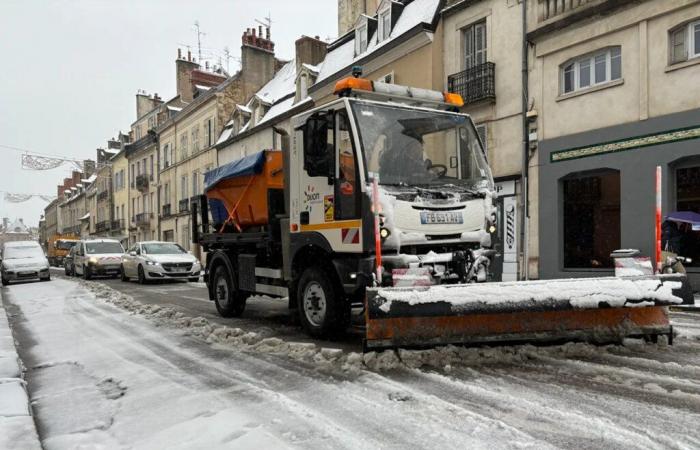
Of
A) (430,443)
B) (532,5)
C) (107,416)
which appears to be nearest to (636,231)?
(532,5)

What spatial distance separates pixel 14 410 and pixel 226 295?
4.97 meters

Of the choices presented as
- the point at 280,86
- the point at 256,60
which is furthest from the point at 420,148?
the point at 256,60

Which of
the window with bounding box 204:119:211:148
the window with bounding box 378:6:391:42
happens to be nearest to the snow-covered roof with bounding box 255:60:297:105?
the window with bounding box 204:119:211:148

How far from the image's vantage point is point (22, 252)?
20.4 metres

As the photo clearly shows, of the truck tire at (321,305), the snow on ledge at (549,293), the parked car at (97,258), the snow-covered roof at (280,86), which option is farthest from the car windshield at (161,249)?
A: the snow on ledge at (549,293)

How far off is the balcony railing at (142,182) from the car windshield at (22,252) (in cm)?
2626

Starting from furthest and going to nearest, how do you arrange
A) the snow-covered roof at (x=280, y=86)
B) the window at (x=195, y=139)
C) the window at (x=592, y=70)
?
the window at (x=195, y=139) → the snow-covered roof at (x=280, y=86) → the window at (x=592, y=70)

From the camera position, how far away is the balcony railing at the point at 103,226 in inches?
2242

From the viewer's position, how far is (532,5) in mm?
14914

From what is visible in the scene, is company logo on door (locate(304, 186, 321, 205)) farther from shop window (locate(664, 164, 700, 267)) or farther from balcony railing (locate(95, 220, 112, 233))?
balcony railing (locate(95, 220, 112, 233))

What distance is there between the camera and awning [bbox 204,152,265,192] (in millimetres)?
7832

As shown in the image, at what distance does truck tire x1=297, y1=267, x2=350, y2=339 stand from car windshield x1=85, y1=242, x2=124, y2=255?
1827cm

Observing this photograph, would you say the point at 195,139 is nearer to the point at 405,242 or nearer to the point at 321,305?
the point at 321,305

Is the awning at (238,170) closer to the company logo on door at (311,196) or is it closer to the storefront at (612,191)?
the company logo on door at (311,196)
